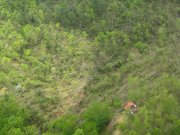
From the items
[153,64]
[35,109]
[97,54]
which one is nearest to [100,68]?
[97,54]

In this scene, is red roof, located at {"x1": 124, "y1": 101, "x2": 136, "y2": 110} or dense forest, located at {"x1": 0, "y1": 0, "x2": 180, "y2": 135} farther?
red roof, located at {"x1": 124, "y1": 101, "x2": 136, "y2": 110}

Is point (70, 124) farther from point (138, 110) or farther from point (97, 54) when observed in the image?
point (97, 54)

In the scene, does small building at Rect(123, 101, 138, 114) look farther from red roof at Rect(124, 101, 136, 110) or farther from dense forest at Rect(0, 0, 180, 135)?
dense forest at Rect(0, 0, 180, 135)

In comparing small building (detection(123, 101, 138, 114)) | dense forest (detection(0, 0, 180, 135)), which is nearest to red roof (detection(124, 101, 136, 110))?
small building (detection(123, 101, 138, 114))

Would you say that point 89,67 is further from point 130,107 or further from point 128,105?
point 130,107

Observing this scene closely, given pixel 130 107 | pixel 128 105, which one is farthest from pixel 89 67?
pixel 130 107

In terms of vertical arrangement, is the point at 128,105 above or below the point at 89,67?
below
